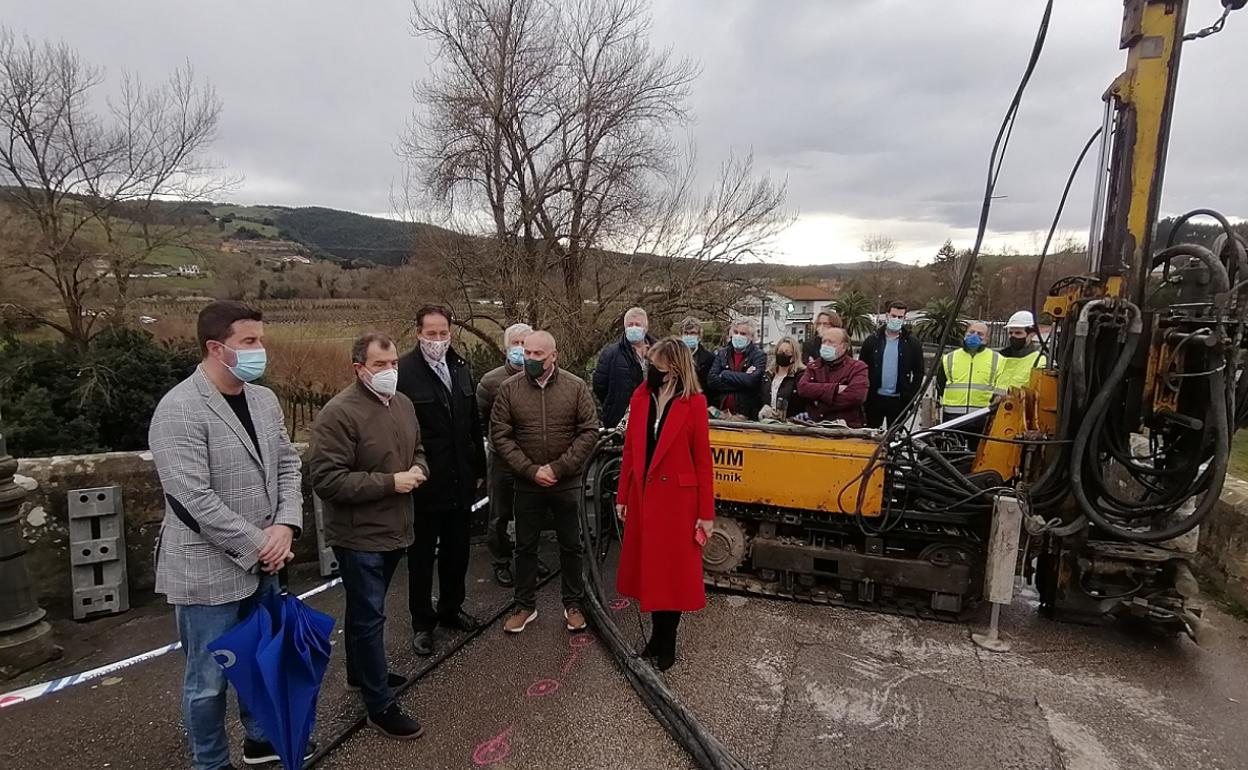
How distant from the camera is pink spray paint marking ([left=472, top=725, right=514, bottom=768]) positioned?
2.83m

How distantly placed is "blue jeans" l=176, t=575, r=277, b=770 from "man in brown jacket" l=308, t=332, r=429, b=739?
0.51m

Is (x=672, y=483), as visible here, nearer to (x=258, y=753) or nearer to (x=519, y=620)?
(x=519, y=620)

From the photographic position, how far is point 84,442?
7.38 metres

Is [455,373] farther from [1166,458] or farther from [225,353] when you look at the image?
[1166,458]

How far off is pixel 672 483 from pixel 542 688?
4.03 feet

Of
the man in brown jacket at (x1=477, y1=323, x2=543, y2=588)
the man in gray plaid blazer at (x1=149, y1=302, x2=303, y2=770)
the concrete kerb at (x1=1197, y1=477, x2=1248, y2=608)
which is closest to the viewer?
the man in gray plaid blazer at (x1=149, y1=302, x2=303, y2=770)

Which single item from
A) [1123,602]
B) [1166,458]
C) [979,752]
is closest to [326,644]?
[979,752]

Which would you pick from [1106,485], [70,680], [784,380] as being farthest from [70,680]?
[1106,485]

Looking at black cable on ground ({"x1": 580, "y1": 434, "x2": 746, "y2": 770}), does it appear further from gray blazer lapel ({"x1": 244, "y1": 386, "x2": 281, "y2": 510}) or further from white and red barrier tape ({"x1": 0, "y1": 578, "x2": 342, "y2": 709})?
white and red barrier tape ({"x1": 0, "y1": 578, "x2": 342, "y2": 709})

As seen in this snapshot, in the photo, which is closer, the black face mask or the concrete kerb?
the black face mask

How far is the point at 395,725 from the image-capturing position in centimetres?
294

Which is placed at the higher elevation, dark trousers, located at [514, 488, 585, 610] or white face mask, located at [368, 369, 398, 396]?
white face mask, located at [368, 369, 398, 396]

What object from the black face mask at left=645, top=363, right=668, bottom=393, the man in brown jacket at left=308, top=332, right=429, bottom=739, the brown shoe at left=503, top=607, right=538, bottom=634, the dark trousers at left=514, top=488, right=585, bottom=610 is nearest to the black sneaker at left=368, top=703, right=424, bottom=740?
the man in brown jacket at left=308, top=332, right=429, bottom=739

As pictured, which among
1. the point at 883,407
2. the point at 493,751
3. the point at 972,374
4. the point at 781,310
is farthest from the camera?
the point at 781,310
